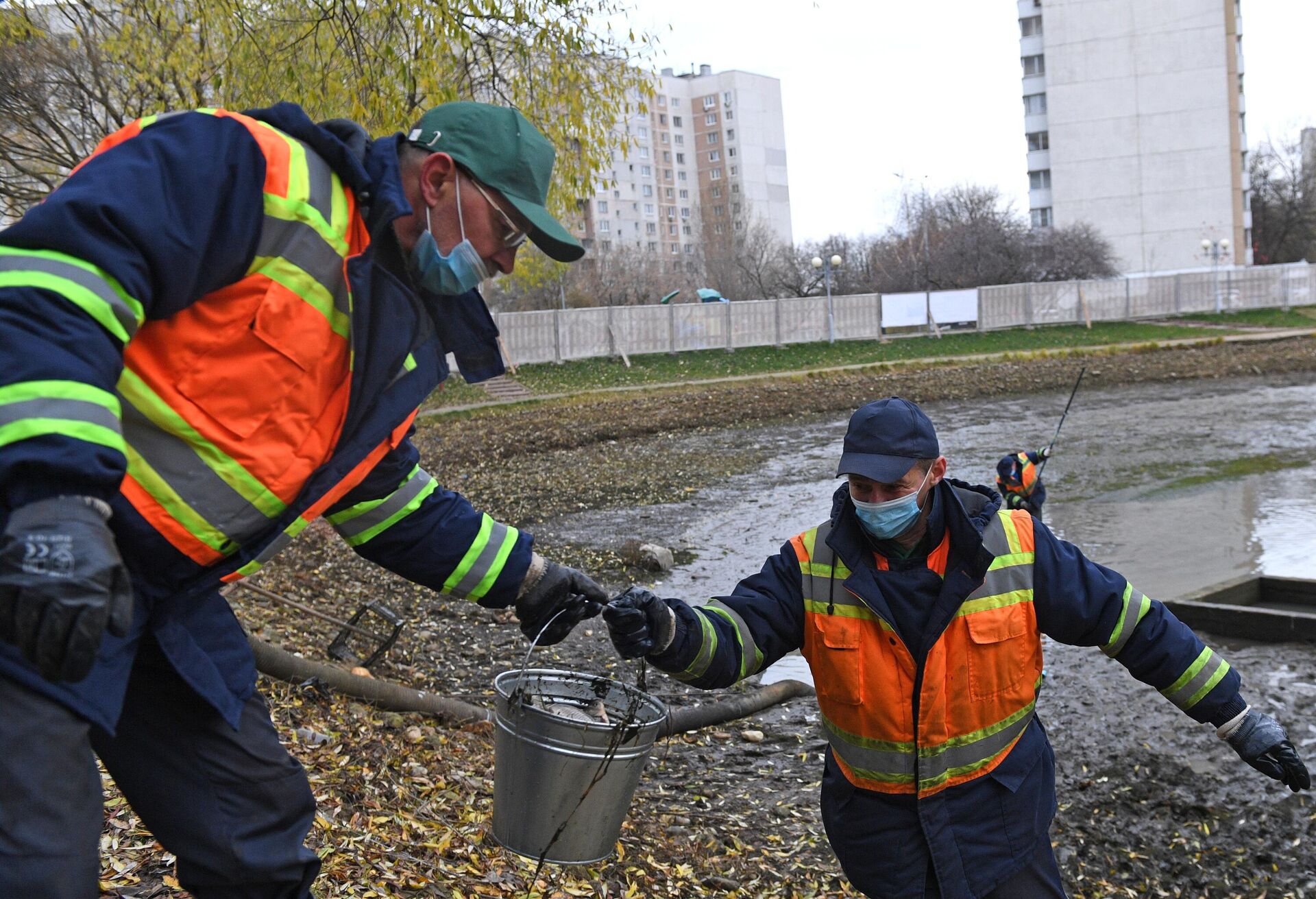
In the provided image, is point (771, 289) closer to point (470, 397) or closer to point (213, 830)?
point (470, 397)

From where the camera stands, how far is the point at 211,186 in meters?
1.94

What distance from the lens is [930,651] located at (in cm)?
310

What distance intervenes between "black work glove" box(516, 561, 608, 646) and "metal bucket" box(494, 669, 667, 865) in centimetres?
12

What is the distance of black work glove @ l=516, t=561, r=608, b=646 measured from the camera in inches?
117

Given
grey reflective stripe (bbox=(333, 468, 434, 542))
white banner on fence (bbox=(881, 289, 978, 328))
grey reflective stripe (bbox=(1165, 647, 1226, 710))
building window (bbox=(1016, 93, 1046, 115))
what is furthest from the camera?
building window (bbox=(1016, 93, 1046, 115))

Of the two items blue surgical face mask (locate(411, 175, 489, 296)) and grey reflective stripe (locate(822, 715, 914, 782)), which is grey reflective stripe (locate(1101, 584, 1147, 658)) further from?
blue surgical face mask (locate(411, 175, 489, 296))

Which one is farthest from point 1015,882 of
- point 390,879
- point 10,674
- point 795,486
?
point 795,486

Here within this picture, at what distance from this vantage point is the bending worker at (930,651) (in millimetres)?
3115

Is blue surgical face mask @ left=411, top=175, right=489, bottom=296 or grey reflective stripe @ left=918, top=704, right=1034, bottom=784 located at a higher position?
blue surgical face mask @ left=411, top=175, right=489, bottom=296

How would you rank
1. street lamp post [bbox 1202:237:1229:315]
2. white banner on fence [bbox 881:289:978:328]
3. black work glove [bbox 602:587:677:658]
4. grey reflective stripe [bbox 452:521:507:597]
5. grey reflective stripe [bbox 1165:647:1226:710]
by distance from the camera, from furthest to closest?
street lamp post [bbox 1202:237:1229:315], white banner on fence [bbox 881:289:978:328], grey reflective stripe [bbox 1165:647:1226:710], black work glove [bbox 602:587:677:658], grey reflective stripe [bbox 452:521:507:597]

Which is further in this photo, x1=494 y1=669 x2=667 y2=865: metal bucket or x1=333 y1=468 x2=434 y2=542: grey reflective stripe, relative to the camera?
x1=494 y1=669 x2=667 y2=865: metal bucket

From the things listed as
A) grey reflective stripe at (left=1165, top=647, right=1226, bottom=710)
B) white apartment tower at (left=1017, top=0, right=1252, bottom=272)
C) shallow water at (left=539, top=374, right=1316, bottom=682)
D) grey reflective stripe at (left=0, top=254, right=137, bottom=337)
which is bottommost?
shallow water at (left=539, top=374, right=1316, bottom=682)

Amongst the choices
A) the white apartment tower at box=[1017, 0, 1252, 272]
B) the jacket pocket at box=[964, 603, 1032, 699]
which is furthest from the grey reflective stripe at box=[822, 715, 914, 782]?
the white apartment tower at box=[1017, 0, 1252, 272]

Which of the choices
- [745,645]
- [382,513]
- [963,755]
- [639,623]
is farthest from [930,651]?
[382,513]
